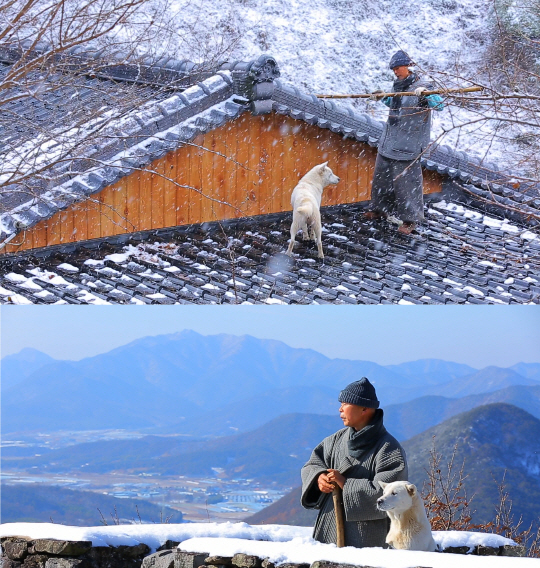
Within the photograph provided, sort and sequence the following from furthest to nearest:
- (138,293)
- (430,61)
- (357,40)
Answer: (357,40), (430,61), (138,293)

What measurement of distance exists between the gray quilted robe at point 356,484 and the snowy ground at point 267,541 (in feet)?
0.43

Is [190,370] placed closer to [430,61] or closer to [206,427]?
[206,427]

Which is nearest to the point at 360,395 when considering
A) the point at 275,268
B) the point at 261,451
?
the point at 261,451

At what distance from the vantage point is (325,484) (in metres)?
2.69

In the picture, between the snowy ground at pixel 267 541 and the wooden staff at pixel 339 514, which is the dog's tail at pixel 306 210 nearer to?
the snowy ground at pixel 267 541

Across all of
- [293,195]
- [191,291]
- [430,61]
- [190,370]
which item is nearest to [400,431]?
[190,370]

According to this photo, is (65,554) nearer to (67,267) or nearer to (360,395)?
(360,395)

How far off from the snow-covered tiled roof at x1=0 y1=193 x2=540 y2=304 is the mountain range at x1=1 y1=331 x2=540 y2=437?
33.9 inches

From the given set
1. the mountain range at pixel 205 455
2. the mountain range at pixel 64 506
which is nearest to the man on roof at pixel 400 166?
the mountain range at pixel 205 455

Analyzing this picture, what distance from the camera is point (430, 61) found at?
41.5 ft

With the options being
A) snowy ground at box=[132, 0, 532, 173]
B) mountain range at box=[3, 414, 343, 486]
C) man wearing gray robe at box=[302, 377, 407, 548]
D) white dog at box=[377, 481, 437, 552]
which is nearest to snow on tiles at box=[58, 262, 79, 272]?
mountain range at box=[3, 414, 343, 486]

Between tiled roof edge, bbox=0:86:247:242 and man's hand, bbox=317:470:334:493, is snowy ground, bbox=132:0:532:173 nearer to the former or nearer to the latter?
tiled roof edge, bbox=0:86:247:242

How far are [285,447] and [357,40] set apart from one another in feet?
39.4

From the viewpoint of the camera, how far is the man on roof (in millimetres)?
6789
